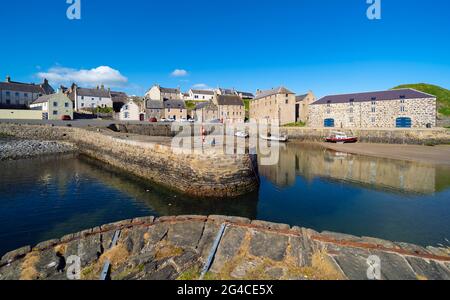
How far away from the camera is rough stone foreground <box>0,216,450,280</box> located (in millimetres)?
4793

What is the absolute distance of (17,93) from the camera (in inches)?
2279

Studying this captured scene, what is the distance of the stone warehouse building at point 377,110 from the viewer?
1558 inches

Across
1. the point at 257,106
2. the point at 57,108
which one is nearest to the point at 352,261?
the point at 57,108

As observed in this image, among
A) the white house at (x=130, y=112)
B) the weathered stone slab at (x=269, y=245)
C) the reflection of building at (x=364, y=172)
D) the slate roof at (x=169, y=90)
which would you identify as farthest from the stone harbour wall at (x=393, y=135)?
the slate roof at (x=169, y=90)

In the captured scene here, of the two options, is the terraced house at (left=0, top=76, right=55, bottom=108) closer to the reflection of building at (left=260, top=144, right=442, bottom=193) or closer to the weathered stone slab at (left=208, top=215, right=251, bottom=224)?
the reflection of building at (left=260, top=144, right=442, bottom=193)

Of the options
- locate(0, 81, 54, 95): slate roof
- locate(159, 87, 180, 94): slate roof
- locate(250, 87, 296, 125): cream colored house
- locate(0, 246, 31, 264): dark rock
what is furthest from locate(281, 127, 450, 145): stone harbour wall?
locate(0, 81, 54, 95): slate roof

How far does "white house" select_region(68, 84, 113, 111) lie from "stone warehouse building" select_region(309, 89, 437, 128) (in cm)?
5243

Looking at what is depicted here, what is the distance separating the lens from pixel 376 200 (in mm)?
12867

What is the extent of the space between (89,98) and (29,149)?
1647 inches

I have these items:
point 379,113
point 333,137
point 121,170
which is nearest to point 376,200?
point 121,170

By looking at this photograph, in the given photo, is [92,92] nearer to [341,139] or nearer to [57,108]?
[57,108]

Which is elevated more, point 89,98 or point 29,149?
point 89,98
